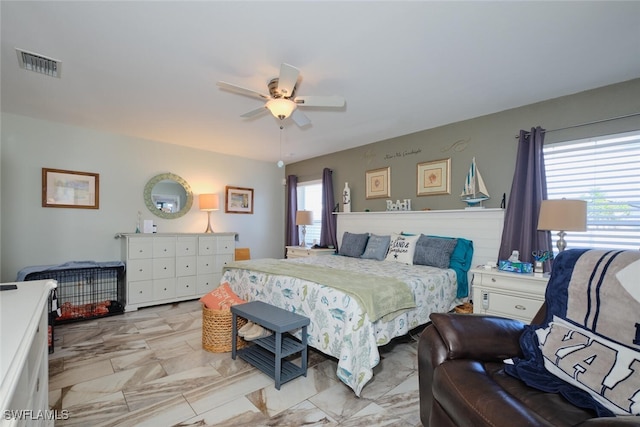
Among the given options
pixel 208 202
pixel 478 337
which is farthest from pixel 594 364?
pixel 208 202

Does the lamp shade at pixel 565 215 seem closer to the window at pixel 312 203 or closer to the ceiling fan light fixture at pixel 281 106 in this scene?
the ceiling fan light fixture at pixel 281 106

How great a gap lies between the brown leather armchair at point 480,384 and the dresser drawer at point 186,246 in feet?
12.3

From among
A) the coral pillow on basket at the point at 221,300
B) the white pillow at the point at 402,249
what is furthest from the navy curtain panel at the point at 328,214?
the coral pillow on basket at the point at 221,300

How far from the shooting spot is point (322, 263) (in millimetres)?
3436

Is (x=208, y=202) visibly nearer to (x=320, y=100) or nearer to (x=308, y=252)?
(x=308, y=252)

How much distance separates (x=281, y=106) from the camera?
8.02 feet

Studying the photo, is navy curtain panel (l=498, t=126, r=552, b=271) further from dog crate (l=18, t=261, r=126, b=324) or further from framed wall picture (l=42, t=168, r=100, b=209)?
framed wall picture (l=42, t=168, r=100, b=209)

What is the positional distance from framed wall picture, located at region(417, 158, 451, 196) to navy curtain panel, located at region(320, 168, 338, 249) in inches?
62.0

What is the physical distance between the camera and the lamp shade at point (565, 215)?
2.29 m

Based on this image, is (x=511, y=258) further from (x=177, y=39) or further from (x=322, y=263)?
(x=177, y=39)

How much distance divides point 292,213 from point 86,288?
3.30m

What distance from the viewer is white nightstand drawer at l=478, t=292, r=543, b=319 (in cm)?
246

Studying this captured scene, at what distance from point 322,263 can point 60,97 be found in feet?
10.5

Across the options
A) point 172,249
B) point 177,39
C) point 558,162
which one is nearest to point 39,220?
point 172,249
